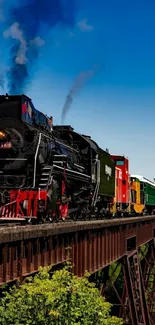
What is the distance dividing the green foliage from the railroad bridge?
19.5 inches

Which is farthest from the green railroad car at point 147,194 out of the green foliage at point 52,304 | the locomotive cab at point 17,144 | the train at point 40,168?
the green foliage at point 52,304

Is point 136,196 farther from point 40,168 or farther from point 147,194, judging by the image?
point 40,168

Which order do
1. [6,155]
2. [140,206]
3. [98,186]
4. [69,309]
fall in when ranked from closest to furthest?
→ 1. [69,309]
2. [6,155]
3. [98,186]
4. [140,206]

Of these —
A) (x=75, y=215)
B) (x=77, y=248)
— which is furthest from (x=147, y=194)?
(x=77, y=248)

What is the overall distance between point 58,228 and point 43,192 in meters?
2.45

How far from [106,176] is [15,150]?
10.5 m

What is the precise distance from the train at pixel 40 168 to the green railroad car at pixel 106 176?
206cm

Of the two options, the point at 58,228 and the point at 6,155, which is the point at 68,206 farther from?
the point at 58,228

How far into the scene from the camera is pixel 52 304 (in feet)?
34.8

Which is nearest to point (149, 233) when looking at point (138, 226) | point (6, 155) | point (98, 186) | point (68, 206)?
point (138, 226)

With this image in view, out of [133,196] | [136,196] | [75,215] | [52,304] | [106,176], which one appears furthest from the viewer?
[136,196]

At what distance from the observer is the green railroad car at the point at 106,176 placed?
24.3m

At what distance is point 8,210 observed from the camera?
14820 mm

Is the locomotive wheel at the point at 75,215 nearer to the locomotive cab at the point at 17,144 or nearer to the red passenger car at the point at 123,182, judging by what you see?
the locomotive cab at the point at 17,144
